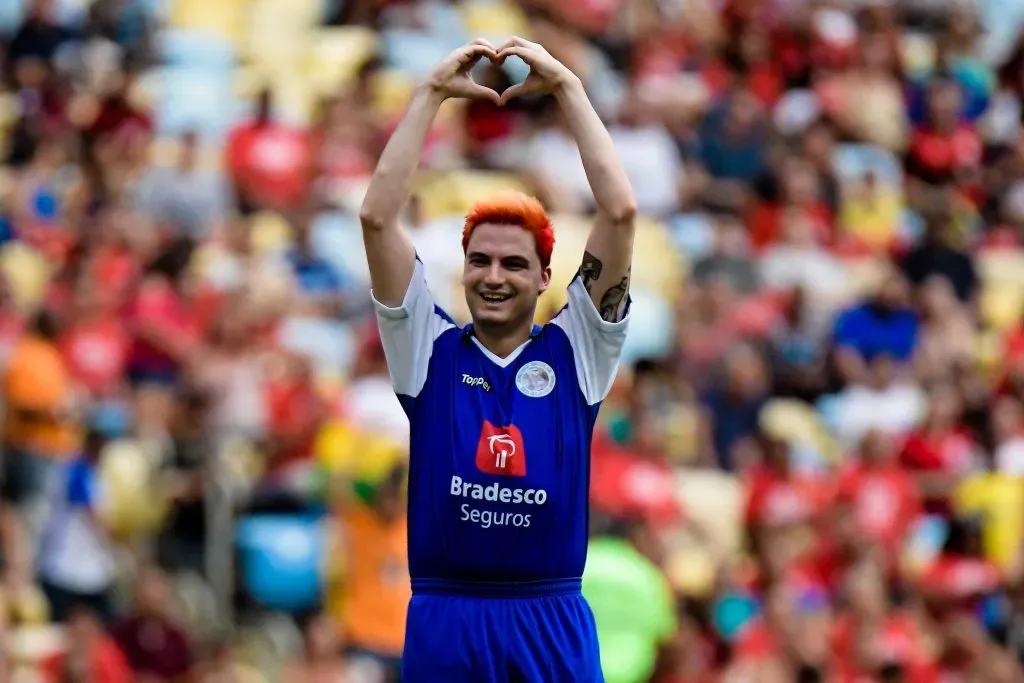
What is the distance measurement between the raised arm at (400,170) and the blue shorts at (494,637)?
898 mm

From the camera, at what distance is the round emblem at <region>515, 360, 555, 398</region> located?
5965 millimetres

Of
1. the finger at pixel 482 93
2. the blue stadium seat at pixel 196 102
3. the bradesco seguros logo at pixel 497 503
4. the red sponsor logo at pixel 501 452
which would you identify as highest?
the blue stadium seat at pixel 196 102

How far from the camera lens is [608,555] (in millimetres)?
11086

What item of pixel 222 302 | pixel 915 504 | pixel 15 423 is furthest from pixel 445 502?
pixel 915 504

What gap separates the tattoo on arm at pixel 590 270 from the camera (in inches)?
238

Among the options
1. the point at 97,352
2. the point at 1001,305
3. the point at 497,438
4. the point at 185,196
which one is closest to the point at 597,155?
the point at 497,438

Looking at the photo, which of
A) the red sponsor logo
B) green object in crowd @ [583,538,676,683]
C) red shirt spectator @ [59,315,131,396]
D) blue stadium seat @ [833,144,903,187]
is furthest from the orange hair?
blue stadium seat @ [833,144,903,187]

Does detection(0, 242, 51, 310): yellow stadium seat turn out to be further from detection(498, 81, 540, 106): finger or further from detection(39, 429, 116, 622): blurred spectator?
detection(498, 81, 540, 106): finger

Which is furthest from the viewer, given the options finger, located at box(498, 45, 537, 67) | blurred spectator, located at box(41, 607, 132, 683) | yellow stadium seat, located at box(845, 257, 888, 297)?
yellow stadium seat, located at box(845, 257, 888, 297)

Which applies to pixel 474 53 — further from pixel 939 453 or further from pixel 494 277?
pixel 939 453

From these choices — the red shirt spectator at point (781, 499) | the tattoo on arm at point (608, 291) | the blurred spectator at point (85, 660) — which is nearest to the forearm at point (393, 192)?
the tattoo on arm at point (608, 291)

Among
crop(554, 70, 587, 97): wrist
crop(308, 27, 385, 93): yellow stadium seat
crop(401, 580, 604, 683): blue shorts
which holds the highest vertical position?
crop(308, 27, 385, 93): yellow stadium seat

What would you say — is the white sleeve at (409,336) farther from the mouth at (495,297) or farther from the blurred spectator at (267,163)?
the blurred spectator at (267,163)

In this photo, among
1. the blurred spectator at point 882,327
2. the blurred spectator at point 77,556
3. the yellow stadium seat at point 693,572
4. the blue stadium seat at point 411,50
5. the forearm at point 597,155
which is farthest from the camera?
the blue stadium seat at point 411,50
